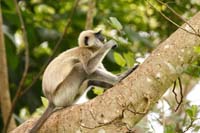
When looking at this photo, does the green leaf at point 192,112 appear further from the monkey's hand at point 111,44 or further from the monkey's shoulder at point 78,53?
the monkey's shoulder at point 78,53

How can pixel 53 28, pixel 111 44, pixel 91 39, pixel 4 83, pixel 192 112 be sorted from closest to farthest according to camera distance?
pixel 192 112
pixel 111 44
pixel 91 39
pixel 4 83
pixel 53 28

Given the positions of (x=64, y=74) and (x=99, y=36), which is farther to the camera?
(x=99, y=36)

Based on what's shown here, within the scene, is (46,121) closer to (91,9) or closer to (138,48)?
(91,9)

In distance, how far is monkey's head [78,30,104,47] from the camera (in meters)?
4.14

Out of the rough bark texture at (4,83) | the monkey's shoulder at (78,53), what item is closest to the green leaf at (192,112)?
the monkey's shoulder at (78,53)

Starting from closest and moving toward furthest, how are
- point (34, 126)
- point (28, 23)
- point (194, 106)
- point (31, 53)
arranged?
point (194, 106), point (34, 126), point (28, 23), point (31, 53)

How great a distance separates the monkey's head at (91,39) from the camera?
4137 millimetres

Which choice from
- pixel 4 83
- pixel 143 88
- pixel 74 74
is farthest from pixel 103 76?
pixel 143 88

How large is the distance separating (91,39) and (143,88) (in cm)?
150

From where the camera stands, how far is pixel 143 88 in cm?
268

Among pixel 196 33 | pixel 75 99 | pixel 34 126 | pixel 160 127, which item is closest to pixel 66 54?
pixel 75 99

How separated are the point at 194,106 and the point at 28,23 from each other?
333 centimetres

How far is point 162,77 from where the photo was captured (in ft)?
8.75

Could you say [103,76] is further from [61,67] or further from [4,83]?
[4,83]
